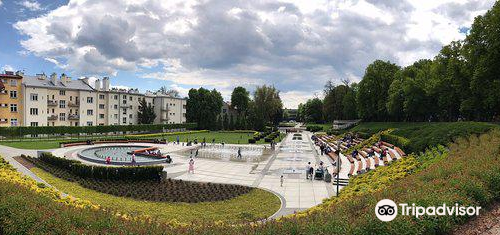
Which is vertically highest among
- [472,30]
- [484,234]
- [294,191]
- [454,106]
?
[472,30]

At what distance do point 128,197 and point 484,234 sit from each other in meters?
19.2

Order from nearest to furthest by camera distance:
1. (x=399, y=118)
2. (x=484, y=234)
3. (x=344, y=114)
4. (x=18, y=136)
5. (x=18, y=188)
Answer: (x=484, y=234), (x=18, y=188), (x=18, y=136), (x=399, y=118), (x=344, y=114)

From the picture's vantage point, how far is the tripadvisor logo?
7.74m

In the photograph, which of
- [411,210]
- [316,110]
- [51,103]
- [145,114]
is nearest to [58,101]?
[51,103]

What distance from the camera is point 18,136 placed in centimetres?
5697

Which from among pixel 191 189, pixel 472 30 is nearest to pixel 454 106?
pixel 472 30

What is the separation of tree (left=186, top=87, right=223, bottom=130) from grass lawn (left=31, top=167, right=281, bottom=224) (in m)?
77.3

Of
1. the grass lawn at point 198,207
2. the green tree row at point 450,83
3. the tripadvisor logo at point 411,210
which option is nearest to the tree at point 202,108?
the green tree row at point 450,83

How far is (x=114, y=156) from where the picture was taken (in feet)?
136

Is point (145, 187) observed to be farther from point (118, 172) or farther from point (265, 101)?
point (265, 101)

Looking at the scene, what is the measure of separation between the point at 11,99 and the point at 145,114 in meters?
32.0

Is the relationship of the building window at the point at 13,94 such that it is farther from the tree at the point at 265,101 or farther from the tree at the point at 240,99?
the tree at the point at 240,99

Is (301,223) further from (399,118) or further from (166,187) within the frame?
(399,118)

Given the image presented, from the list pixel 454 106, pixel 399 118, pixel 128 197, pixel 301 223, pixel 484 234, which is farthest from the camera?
pixel 399 118
